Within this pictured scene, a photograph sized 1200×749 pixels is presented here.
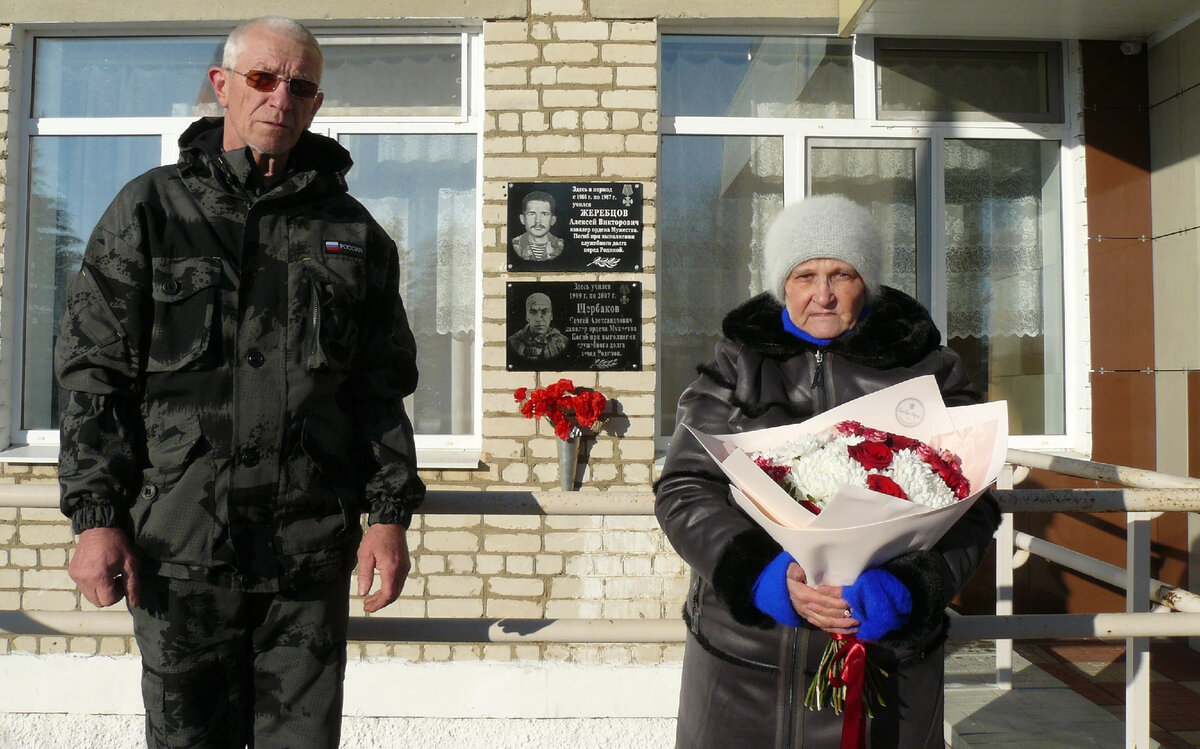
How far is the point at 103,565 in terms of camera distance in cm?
151

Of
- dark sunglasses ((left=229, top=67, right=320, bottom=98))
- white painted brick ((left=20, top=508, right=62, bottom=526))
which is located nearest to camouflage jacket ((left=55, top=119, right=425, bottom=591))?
dark sunglasses ((left=229, top=67, right=320, bottom=98))

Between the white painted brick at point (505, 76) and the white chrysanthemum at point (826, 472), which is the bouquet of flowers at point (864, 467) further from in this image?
the white painted brick at point (505, 76)

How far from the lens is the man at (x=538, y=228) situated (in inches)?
176

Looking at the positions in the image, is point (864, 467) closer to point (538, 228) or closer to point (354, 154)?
point (538, 228)

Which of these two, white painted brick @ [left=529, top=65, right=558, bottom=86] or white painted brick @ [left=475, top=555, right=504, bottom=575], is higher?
white painted brick @ [left=529, top=65, right=558, bottom=86]

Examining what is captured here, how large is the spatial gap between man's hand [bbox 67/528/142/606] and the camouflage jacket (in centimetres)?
3

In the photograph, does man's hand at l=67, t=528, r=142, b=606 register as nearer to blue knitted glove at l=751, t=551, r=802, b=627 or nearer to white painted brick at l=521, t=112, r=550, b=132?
blue knitted glove at l=751, t=551, r=802, b=627

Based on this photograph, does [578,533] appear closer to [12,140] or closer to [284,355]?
[284,355]

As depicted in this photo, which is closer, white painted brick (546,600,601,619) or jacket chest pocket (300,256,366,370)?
jacket chest pocket (300,256,366,370)

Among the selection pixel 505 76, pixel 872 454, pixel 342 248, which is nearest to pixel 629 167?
pixel 505 76

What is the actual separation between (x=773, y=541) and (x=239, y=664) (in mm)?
1033

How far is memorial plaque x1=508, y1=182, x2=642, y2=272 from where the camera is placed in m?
4.46

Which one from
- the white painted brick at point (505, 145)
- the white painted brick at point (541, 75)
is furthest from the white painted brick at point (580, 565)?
the white painted brick at point (541, 75)

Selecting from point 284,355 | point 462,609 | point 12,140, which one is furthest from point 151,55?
point 284,355
